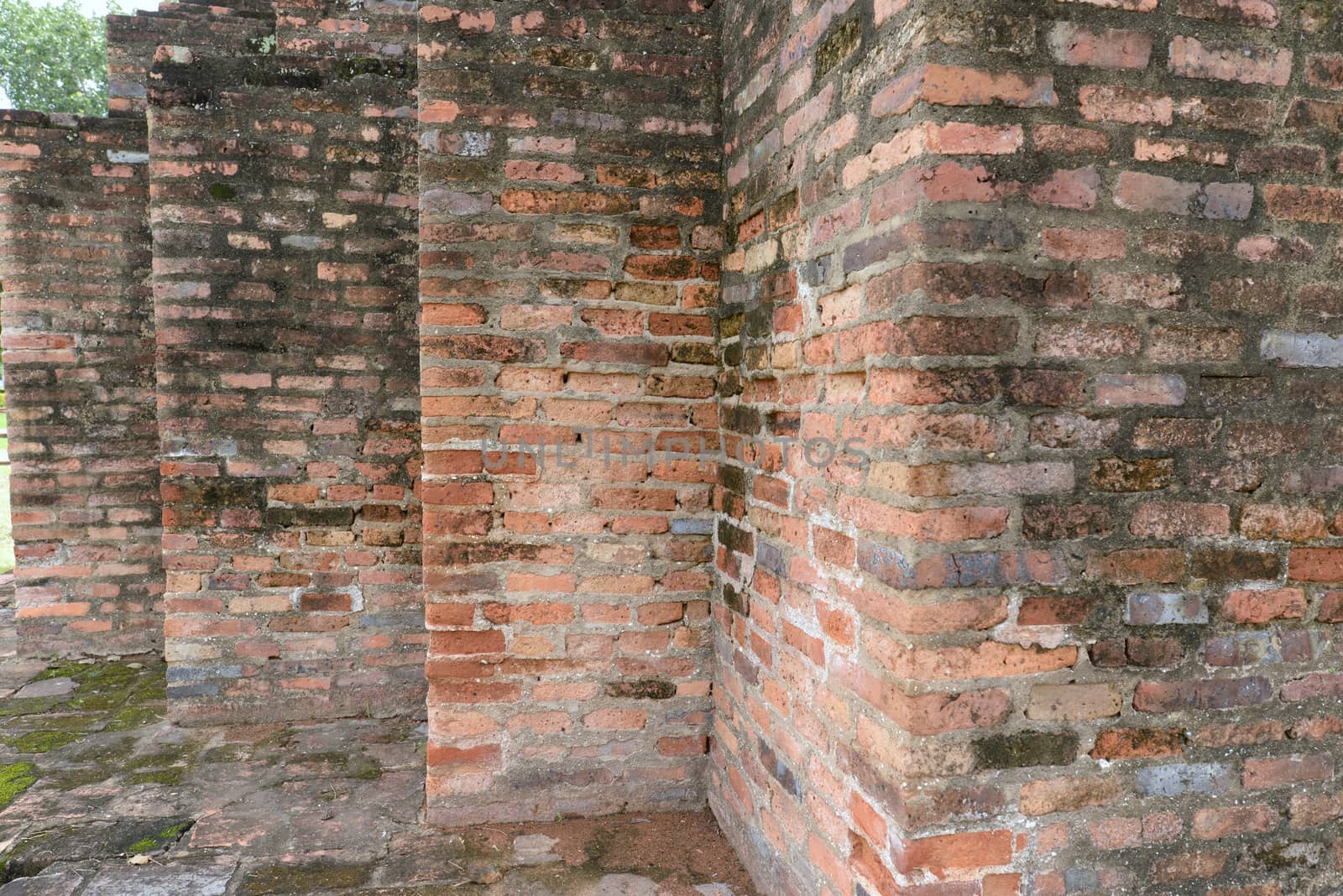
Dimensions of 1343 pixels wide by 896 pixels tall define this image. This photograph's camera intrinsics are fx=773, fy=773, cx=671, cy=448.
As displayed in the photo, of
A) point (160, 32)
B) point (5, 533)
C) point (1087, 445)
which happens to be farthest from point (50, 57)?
point (1087, 445)

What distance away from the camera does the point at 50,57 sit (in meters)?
15.2

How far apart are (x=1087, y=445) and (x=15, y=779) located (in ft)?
12.0

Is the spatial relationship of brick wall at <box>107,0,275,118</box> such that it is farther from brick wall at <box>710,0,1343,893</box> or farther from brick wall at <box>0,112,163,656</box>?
brick wall at <box>710,0,1343,893</box>

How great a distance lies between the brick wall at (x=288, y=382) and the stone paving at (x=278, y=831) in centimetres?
33

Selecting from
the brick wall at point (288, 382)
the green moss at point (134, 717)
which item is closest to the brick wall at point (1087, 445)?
the brick wall at point (288, 382)

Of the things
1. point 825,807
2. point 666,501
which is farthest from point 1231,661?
point 666,501

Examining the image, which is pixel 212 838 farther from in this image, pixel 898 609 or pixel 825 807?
pixel 898 609

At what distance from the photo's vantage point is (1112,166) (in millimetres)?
1425

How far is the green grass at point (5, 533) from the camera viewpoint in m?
6.29

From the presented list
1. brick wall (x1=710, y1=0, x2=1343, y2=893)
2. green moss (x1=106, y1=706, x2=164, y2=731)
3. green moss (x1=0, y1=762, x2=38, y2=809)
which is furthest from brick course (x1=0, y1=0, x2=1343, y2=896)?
green moss (x1=0, y1=762, x2=38, y2=809)

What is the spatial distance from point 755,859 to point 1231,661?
1.30m

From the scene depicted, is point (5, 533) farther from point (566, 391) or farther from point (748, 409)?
point (748, 409)

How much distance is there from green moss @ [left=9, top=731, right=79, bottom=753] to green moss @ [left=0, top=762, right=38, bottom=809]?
15 centimetres

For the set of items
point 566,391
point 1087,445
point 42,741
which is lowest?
point 42,741
